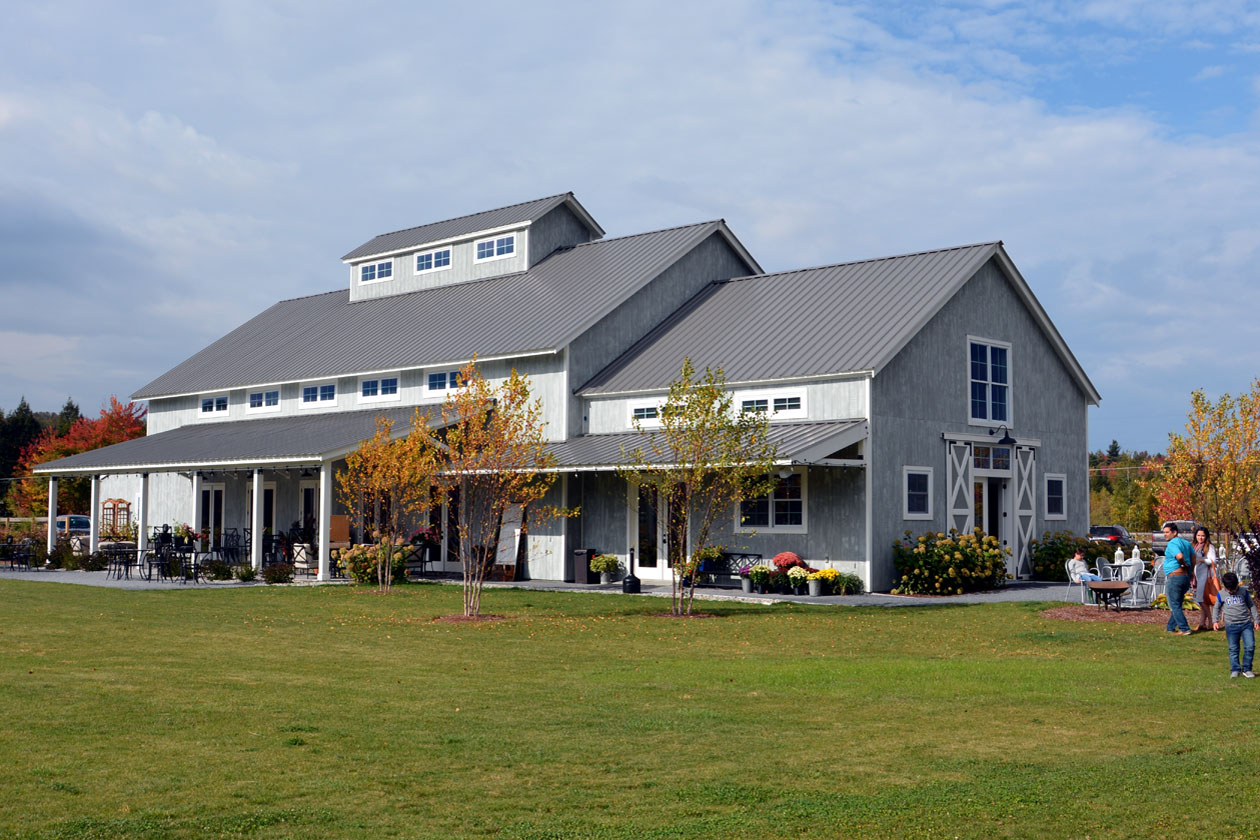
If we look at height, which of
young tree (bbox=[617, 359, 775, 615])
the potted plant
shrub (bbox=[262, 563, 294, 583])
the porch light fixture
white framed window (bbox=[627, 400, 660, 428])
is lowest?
shrub (bbox=[262, 563, 294, 583])

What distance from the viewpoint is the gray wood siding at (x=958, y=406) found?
2492 cm

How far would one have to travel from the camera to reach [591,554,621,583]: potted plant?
27141mm

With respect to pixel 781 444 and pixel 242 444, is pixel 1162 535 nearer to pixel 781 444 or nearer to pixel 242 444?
pixel 781 444

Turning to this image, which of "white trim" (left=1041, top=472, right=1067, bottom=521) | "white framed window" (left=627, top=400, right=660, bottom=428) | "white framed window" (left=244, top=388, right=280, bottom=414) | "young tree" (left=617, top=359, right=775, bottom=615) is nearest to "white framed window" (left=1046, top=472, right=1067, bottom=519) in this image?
"white trim" (left=1041, top=472, right=1067, bottom=521)

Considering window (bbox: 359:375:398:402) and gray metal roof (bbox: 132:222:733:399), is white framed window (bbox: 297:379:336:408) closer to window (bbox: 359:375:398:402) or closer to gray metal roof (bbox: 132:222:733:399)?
gray metal roof (bbox: 132:222:733:399)

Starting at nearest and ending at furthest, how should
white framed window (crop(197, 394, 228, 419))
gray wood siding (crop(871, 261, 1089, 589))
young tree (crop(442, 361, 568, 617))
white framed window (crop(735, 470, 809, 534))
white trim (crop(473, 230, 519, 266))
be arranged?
young tree (crop(442, 361, 568, 617)) → gray wood siding (crop(871, 261, 1089, 589)) → white framed window (crop(735, 470, 809, 534)) → white trim (crop(473, 230, 519, 266)) → white framed window (crop(197, 394, 228, 419))

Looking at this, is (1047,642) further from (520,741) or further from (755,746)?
(520,741)

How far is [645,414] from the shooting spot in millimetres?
28234

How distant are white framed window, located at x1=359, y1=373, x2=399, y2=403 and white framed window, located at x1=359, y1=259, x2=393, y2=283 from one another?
691 centimetres

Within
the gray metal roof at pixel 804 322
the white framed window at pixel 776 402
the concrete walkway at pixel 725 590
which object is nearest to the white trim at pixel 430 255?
the gray metal roof at pixel 804 322

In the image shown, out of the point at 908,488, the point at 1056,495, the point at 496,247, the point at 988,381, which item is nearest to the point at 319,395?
the point at 496,247

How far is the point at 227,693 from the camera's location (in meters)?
11.2

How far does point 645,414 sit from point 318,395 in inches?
481

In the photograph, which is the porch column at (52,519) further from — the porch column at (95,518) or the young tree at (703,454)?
the young tree at (703,454)
